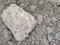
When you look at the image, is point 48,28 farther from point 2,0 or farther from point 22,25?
point 2,0

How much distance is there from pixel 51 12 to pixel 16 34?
0.51 m

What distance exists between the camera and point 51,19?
8.66 feet

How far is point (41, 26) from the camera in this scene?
2.63 metres

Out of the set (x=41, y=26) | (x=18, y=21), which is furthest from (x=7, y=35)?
(x=41, y=26)

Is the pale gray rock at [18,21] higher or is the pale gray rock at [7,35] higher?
the pale gray rock at [18,21]

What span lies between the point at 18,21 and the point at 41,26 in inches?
11.6

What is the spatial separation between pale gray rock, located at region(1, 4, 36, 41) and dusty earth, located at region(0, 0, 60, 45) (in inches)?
2.6

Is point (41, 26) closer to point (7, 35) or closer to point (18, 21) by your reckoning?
point (18, 21)

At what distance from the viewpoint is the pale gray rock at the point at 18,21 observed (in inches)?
101

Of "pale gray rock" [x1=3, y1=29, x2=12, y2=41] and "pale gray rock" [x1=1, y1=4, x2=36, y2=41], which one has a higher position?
"pale gray rock" [x1=1, y1=4, x2=36, y2=41]

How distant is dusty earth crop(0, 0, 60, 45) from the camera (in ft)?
8.54

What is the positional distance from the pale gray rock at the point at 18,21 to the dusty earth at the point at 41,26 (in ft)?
0.22

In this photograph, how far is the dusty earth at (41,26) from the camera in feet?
8.54

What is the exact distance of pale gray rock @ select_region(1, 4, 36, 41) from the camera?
255cm
